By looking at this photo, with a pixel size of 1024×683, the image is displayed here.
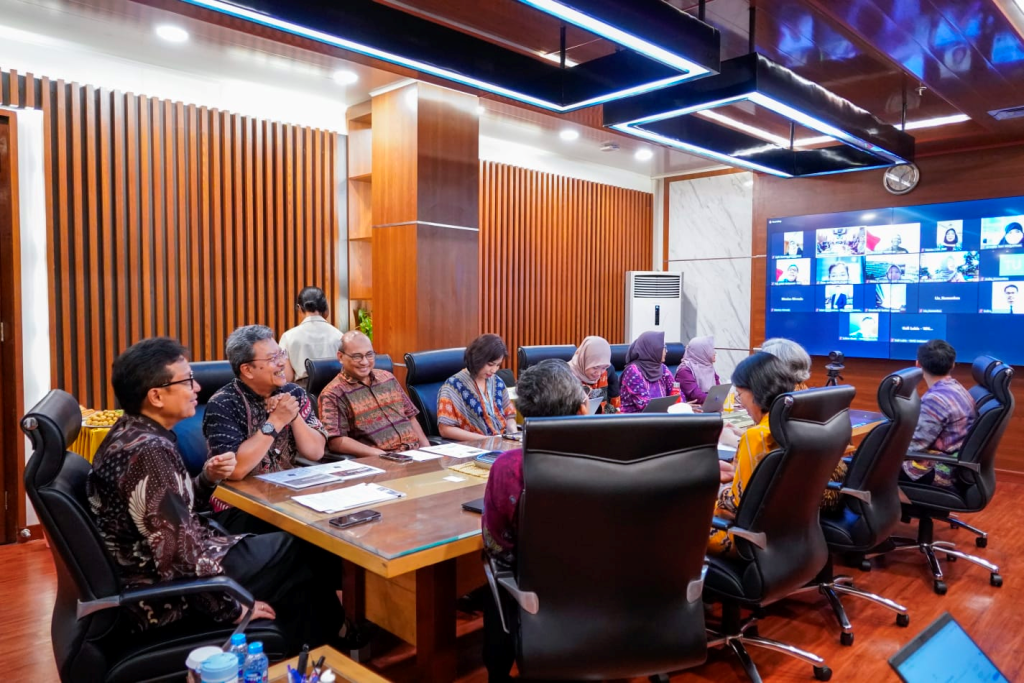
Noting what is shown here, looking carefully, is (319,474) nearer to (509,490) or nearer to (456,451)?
(456,451)

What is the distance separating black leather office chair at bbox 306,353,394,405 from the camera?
3793mm

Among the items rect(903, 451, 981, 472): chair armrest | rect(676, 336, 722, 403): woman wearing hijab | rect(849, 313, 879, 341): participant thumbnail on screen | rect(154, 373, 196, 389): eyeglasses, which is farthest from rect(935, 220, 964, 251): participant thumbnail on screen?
rect(154, 373, 196, 389): eyeglasses

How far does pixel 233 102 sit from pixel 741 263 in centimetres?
551

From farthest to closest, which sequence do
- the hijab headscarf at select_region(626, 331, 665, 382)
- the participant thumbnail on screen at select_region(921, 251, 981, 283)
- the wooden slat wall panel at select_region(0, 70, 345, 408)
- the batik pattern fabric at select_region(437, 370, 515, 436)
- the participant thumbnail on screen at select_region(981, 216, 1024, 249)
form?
the participant thumbnail on screen at select_region(921, 251, 981, 283)
the participant thumbnail on screen at select_region(981, 216, 1024, 249)
the hijab headscarf at select_region(626, 331, 665, 382)
the wooden slat wall panel at select_region(0, 70, 345, 408)
the batik pattern fabric at select_region(437, 370, 515, 436)

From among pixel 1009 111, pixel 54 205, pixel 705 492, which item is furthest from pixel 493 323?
pixel 705 492

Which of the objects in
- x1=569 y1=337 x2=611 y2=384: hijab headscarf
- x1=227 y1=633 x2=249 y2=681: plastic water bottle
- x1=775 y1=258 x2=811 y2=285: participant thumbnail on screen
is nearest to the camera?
x1=227 y1=633 x2=249 y2=681: plastic water bottle

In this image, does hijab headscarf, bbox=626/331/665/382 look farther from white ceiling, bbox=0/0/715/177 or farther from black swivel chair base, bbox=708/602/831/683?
black swivel chair base, bbox=708/602/831/683

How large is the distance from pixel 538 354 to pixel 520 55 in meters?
2.03

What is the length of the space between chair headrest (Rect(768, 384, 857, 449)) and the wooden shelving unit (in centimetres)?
397

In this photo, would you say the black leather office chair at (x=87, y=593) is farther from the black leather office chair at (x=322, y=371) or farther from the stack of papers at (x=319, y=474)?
the black leather office chair at (x=322, y=371)

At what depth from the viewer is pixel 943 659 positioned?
Result: 98 centimetres

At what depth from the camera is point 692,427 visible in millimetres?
1720

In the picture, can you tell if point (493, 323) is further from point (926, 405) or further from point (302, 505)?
point (302, 505)

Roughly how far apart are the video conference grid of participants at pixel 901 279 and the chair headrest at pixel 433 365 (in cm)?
435
